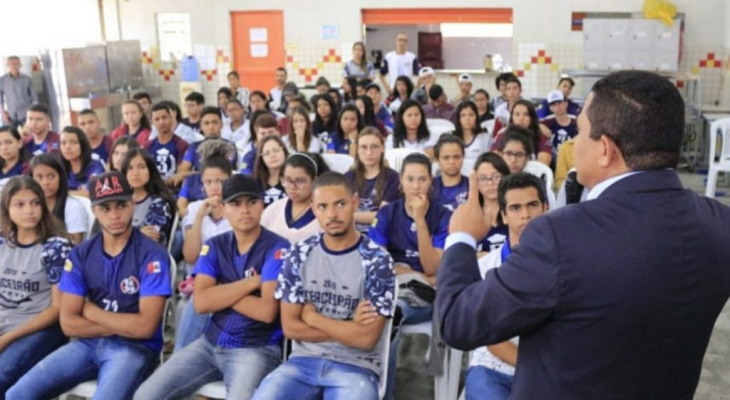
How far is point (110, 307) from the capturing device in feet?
9.80

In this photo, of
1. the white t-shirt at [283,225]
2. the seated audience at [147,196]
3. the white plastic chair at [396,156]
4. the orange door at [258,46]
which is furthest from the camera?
the orange door at [258,46]

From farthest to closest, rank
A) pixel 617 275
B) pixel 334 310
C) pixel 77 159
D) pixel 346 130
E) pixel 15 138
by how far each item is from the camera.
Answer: pixel 346 130 < pixel 15 138 < pixel 77 159 < pixel 334 310 < pixel 617 275

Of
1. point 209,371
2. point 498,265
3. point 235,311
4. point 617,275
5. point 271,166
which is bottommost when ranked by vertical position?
point 209,371

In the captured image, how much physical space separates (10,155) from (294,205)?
2.32 m

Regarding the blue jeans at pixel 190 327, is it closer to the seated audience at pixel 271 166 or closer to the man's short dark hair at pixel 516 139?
the seated audience at pixel 271 166

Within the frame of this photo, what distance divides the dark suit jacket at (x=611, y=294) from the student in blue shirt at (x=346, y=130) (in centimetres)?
460

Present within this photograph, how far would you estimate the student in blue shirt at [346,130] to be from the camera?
5.98 m

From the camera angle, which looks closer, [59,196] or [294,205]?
[294,205]

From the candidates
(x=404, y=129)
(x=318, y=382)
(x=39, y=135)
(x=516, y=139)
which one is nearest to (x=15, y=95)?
(x=39, y=135)

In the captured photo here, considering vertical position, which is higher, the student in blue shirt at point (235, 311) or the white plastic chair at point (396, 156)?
the white plastic chair at point (396, 156)

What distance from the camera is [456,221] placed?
5.06 ft

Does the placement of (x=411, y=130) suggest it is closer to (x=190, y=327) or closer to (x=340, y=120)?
(x=340, y=120)

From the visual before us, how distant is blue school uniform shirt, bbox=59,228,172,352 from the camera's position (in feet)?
9.71

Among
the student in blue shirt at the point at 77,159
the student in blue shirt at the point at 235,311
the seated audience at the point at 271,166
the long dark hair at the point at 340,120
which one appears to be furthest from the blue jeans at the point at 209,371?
the long dark hair at the point at 340,120
